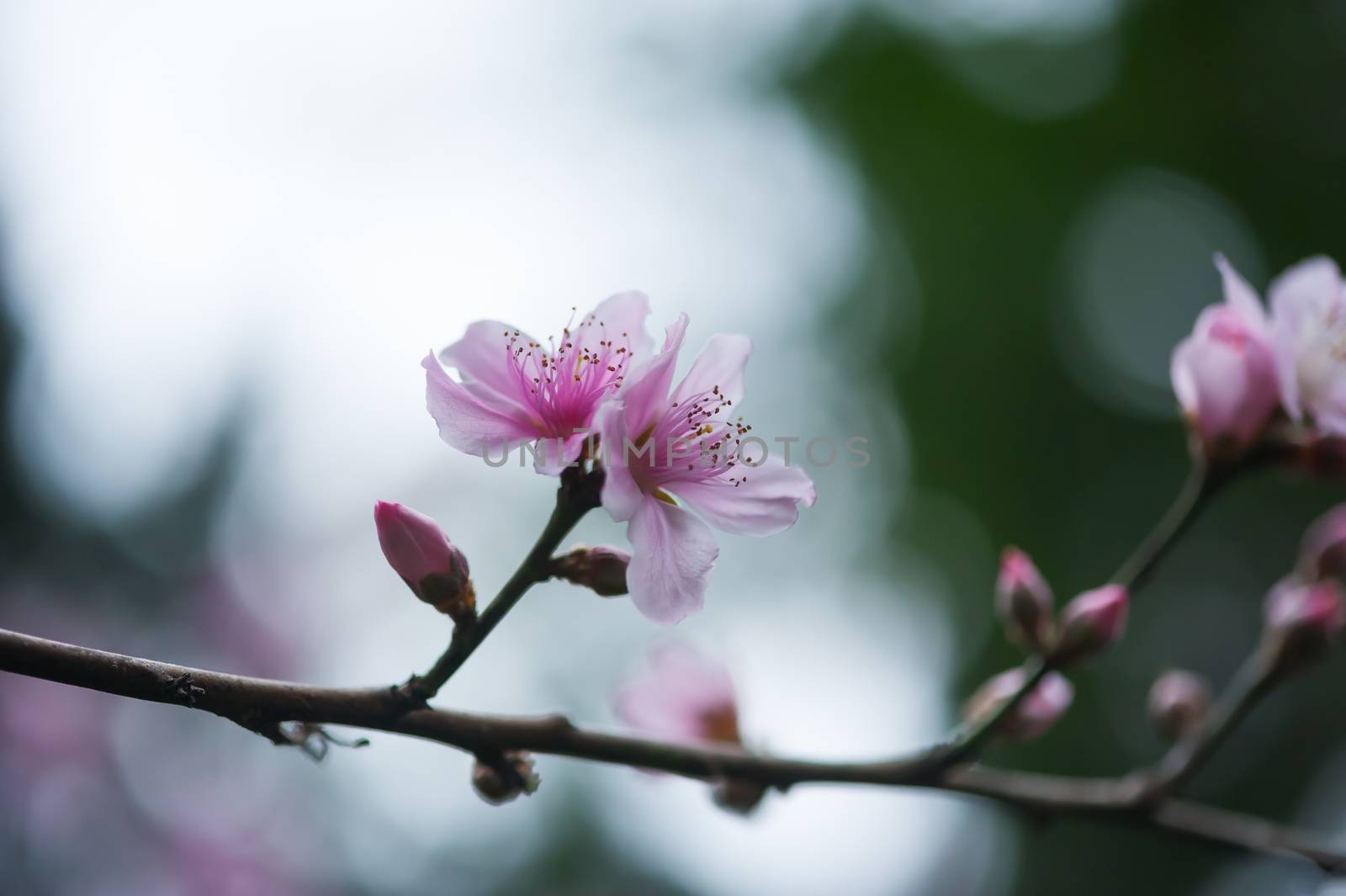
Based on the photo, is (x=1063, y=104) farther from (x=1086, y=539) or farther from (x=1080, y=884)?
(x=1080, y=884)

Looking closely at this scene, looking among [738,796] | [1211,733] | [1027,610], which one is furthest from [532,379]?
[1211,733]

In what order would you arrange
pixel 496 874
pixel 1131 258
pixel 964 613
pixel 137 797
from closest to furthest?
pixel 137 797 < pixel 496 874 < pixel 964 613 < pixel 1131 258

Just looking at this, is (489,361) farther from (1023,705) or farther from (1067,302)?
(1067,302)

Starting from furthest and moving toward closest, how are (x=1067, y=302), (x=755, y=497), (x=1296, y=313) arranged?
(x=1067, y=302) → (x=1296, y=313) → (x=755, y=497)

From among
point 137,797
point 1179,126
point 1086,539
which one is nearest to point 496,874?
point 137,797

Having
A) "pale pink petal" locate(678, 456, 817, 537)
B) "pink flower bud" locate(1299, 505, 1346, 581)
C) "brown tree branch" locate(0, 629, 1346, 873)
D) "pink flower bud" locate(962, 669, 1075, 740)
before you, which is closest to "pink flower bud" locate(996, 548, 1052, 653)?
"pink flower bud" locate(962, 669, 1075, 740)

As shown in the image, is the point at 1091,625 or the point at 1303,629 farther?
the point at 1303,629

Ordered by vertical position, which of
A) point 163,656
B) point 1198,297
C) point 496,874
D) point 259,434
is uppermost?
point 1198,297
